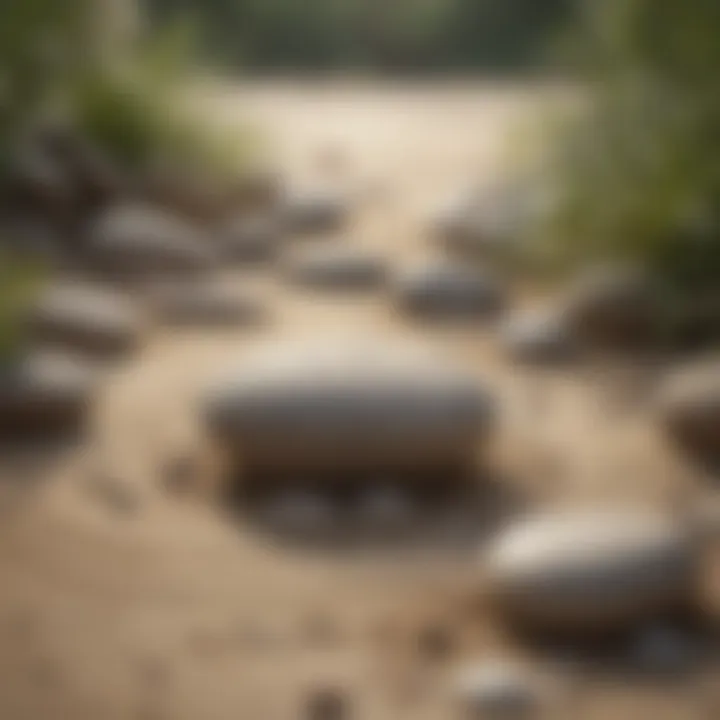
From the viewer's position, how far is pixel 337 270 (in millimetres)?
3678

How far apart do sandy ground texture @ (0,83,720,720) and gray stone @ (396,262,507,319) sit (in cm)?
22

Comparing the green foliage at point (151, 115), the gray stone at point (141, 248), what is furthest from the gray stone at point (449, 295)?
the green foliage at point (151, 115)

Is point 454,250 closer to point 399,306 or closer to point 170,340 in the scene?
point 399,306

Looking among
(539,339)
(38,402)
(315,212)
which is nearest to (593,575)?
(38,402)

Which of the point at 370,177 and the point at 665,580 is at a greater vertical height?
the point at 370,177

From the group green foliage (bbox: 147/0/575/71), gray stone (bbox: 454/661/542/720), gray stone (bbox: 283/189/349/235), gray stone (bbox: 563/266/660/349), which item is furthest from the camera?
green foliage (bbox: 147/0/575/71)

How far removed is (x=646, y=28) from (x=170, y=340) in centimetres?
114

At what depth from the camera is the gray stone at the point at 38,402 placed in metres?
2.37

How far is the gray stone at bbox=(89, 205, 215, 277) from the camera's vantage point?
11.8 feet

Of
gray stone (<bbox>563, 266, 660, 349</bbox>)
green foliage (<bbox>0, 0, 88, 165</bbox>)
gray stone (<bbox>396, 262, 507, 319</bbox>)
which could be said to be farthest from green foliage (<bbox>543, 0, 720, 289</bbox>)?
green foliage (<bbox>0, 0, 88, 165</bbox>)

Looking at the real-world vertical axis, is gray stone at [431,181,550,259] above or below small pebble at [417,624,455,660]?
above

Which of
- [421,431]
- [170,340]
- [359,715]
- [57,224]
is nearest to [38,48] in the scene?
[57,224]

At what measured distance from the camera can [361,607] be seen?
1972 millimetres

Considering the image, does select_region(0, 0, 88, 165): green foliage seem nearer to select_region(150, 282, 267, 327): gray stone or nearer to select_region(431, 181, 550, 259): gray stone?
select_region(150, 282, 267, 327): gray stone
